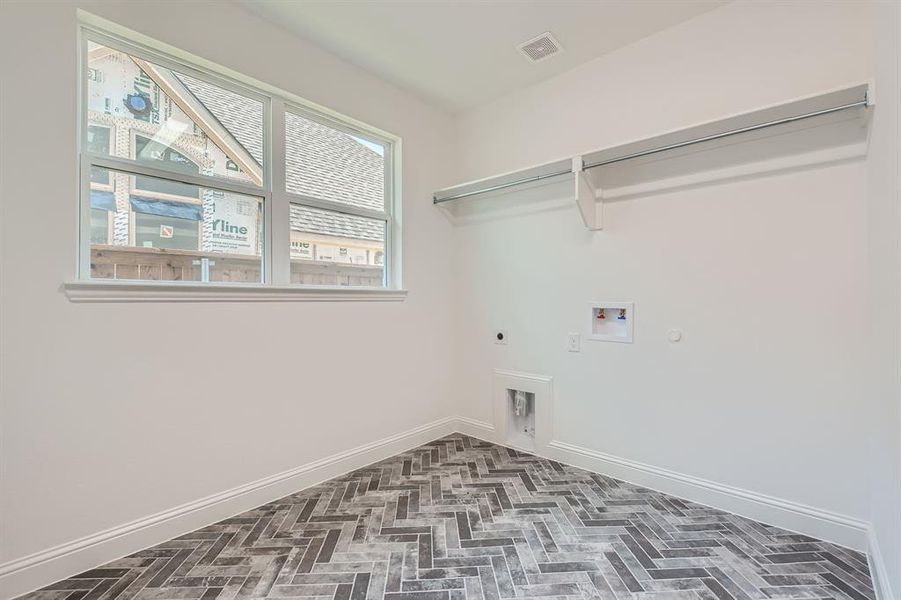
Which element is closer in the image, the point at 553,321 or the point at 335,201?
the point at 335,201

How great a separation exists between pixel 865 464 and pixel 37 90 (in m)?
4.44

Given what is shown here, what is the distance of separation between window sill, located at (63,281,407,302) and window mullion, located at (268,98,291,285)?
13 centimetres

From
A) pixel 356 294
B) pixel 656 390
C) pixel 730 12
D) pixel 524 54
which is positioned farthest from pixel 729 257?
pixel 356 294

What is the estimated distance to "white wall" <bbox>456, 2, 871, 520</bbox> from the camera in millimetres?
2053

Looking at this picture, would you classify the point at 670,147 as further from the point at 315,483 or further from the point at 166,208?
the point at 315,483

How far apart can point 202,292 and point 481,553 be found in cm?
212

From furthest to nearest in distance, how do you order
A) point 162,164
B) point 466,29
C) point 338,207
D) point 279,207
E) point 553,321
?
point 553,321
point 338,207
point 279,207
point 466,29
point 162,164

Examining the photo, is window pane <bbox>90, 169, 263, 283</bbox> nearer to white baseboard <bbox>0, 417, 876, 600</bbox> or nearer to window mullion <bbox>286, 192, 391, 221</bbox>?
window mullion <bbox>286, 192, 391, 221</bbox>

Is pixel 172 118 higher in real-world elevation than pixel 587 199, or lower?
higher

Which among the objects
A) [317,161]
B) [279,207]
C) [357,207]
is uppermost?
[317,161]

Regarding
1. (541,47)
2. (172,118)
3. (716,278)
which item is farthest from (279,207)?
(716,278)

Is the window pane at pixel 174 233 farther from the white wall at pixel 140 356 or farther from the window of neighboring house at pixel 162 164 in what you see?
the white wall at pixel 140 356

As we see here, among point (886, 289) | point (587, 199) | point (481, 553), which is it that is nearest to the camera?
point (886, 289)

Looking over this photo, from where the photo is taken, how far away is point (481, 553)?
200 centimetres
